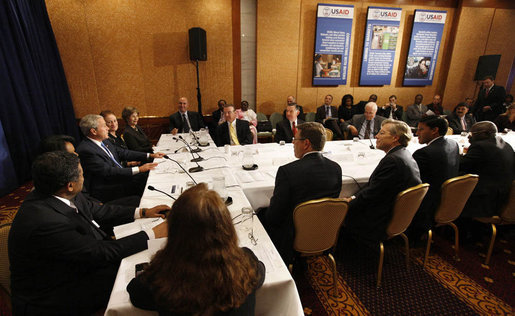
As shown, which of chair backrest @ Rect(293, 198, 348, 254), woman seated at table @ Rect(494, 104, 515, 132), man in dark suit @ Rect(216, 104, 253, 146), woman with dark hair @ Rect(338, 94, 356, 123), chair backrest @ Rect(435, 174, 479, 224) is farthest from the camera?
woman with dark hair @ Rect(338, 94, 356, 123)

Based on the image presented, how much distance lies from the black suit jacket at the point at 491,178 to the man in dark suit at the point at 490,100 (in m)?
5.55

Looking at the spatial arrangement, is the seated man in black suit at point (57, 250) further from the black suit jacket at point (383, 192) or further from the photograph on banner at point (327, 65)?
the photograph on banner at point (327, 65)

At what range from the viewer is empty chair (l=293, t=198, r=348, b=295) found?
1772mm

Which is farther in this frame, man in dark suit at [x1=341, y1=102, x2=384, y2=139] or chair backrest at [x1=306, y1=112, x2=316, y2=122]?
chair backrest at [x1=306, y1=112, x2=316, y2=122]

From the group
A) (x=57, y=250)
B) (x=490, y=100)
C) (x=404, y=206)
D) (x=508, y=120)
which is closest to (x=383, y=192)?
(x=404, y=206)

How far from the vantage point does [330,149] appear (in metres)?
3.68

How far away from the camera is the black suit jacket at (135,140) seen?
4.23 metres

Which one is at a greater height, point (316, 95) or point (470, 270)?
point (316, 95)

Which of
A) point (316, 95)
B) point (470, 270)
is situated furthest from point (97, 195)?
point (316, 95)

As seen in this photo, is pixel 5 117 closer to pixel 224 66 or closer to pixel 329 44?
pixel 224 66

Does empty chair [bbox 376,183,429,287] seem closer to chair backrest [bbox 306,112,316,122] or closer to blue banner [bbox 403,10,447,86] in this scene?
chair backrest [bbox 306,112,316,122]

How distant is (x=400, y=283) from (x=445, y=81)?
793 cm

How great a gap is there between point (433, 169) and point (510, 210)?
0.84m

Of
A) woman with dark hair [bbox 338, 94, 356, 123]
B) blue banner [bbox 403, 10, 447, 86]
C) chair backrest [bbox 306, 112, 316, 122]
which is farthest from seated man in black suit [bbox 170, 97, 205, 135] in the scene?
blue banner [bbox 403, 10, 447, 86]
